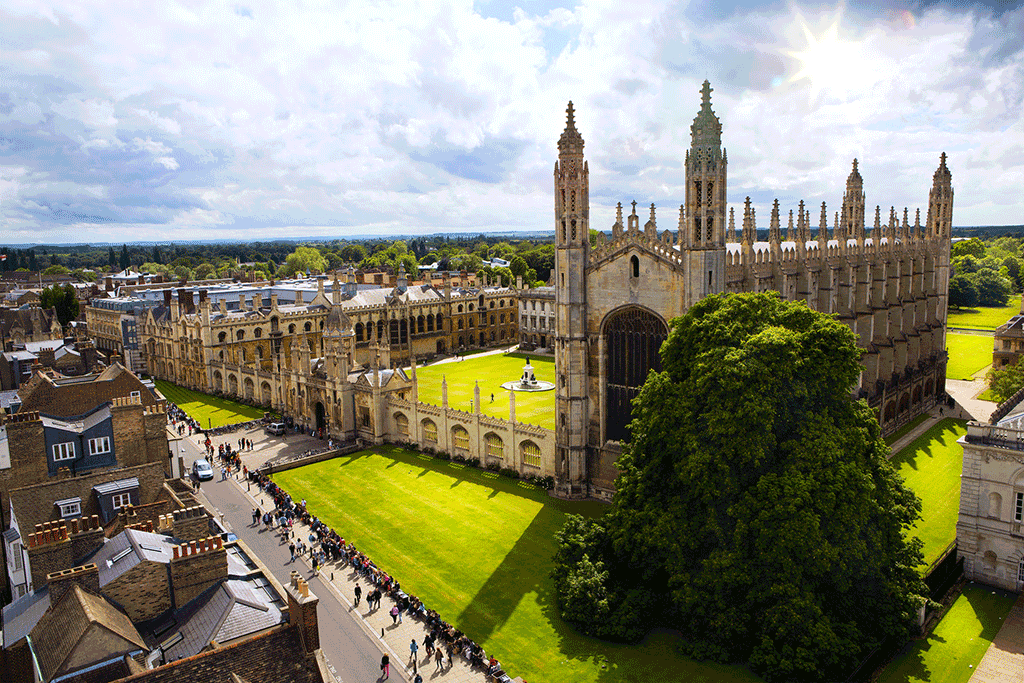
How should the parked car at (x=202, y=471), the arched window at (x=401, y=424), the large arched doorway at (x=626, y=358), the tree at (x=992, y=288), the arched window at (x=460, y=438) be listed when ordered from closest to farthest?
1. the large arched doorway at (x=626, y=358)
2. the parked car at (x=202, y=471)
3. the arched window at (x=460, y=438)
4. the arched window at (x=401, y=424)
5. the tree at (x=992, y=288)

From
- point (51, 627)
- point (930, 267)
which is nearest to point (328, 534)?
point (51, 627)

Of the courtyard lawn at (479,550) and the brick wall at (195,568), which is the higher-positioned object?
the brick wall at (195,568)

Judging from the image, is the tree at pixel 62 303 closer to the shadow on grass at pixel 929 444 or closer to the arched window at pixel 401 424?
the arched window at pixel 401 424

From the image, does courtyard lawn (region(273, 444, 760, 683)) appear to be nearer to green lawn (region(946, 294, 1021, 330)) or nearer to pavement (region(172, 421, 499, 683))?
pavement (region(172, 421, 499, 683))

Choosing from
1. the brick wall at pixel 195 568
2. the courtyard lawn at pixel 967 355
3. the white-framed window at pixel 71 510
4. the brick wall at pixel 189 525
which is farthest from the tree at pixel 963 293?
the white-framed window at pixel 71 510

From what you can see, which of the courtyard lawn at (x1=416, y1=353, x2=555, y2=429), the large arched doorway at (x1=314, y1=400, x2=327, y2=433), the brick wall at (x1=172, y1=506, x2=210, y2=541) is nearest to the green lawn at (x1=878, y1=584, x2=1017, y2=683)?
the brick wall at (x1=172, y1=506, x2=210, y2=541)

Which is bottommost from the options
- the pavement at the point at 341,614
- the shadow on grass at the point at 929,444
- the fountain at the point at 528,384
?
the pavement at the point at 341,614
